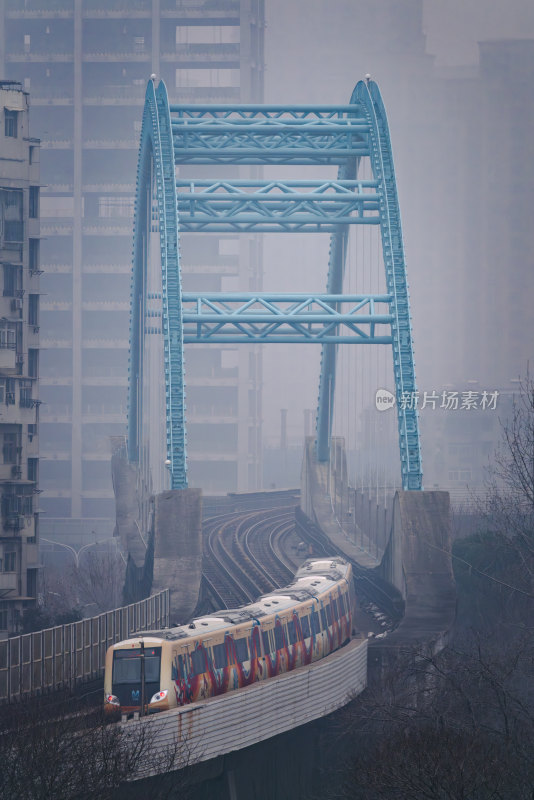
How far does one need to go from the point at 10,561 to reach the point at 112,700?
22.1 metres

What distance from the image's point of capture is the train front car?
3016cm

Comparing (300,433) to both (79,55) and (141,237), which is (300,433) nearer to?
(79,55)

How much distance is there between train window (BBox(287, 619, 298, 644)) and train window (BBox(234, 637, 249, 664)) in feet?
9.11

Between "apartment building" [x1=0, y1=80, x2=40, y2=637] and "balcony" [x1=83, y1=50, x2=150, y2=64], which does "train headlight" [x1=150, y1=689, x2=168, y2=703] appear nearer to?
"apartment building" [x1=0, y1=80, x2=40, y2=637]

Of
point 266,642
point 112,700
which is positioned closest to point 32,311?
point 266,642

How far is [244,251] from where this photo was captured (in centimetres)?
11962

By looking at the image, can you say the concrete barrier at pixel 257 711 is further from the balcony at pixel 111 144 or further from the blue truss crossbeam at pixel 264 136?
the balcony at pixel 111 144

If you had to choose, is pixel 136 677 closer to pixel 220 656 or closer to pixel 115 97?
pixel 220 656

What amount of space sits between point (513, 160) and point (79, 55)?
63.2m

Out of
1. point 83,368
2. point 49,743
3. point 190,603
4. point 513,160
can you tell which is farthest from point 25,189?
point 513,160

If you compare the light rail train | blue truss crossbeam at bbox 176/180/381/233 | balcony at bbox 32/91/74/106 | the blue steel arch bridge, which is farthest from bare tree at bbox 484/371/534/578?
balcony at bbox 32/91/74/106

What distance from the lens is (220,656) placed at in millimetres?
32906

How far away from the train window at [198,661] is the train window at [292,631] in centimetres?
511

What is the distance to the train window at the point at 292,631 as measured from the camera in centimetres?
3674
